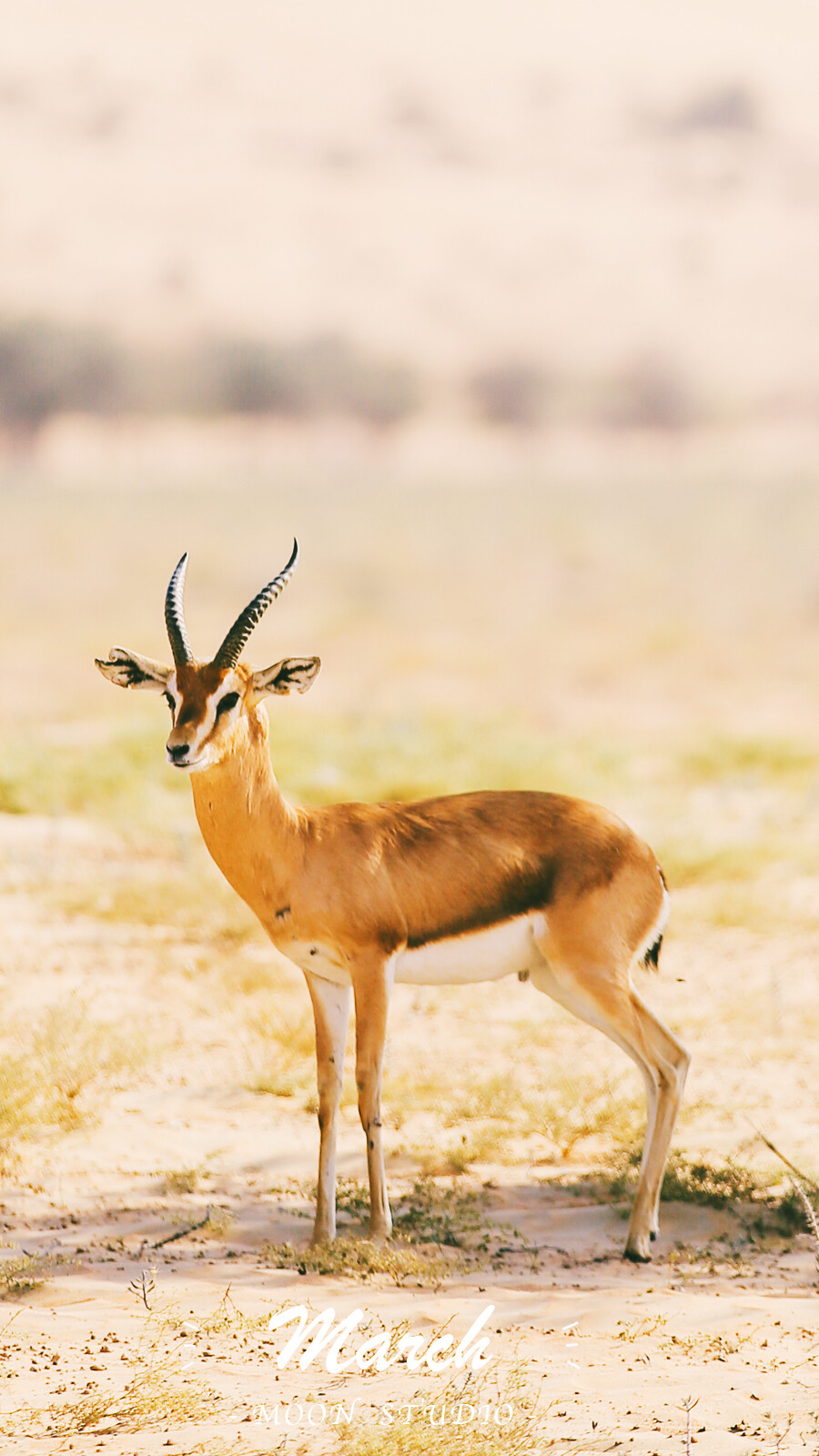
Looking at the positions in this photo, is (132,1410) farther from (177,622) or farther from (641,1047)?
(177,622)

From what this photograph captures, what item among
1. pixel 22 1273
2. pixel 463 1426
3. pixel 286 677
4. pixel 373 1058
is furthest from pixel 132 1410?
pixel 286 677

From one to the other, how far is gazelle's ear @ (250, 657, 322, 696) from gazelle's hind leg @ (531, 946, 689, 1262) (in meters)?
1.51

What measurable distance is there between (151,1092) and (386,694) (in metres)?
37.4

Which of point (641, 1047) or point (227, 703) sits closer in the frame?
point (227, 703)

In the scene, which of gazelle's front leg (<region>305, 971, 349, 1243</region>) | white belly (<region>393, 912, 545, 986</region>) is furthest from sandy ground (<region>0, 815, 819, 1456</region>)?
white belly (<region>393, 912, 545, 986</region>)

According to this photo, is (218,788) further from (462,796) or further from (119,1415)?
(119,1415)

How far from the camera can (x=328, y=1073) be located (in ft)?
18.9

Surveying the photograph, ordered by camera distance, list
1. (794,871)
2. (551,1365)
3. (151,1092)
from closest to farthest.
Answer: (551,1365)
(151,1092)
(794,871)

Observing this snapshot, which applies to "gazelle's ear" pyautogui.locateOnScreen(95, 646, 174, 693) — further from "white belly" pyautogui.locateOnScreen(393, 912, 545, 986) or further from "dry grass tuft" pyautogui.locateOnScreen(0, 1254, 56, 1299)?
"dry grass tuft" pyautogui.locateOnScreen(0, 1254, 56, 1299)

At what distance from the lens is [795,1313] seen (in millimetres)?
5137

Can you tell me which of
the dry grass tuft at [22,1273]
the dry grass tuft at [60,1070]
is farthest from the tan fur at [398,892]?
the dry grass tuft at [60,1070]

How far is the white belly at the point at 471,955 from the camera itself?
18.7ft

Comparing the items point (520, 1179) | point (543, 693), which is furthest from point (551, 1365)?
point (543, 693)

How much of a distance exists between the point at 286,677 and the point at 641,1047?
2.14 meters
